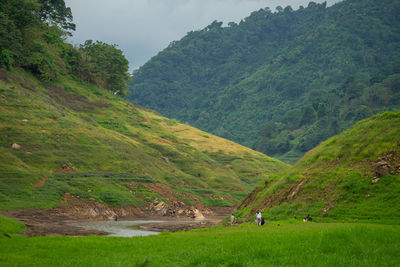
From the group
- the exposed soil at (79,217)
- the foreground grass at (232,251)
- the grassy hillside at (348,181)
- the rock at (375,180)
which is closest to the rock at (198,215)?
the exposed soil at (79,217)

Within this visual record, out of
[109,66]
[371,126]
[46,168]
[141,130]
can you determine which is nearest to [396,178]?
[371,126]

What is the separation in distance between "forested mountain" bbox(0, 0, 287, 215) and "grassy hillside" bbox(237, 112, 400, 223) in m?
31.5

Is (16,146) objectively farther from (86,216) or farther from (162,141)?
(162,141)

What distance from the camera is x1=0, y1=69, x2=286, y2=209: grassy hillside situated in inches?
2540

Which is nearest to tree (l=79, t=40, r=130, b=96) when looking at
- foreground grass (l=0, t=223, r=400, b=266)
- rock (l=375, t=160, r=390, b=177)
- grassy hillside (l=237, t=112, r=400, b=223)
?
grassy hillside (l=237, t=112, r=400, b=223)

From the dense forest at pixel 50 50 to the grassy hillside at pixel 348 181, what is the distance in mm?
76195

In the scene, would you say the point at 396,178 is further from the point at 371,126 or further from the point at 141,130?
the point at 141,130

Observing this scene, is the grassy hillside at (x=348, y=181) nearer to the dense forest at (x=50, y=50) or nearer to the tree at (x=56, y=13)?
the dense forest at (x=50, y=50)

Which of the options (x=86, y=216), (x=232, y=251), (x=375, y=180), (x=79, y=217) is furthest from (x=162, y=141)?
(x=232, y=251)

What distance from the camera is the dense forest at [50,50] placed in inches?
3984

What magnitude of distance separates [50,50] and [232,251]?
4681 inches

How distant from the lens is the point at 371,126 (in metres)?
48.8

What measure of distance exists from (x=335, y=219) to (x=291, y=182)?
12615 millimetres

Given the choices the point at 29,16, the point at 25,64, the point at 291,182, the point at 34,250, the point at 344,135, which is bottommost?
the point at 34,250
